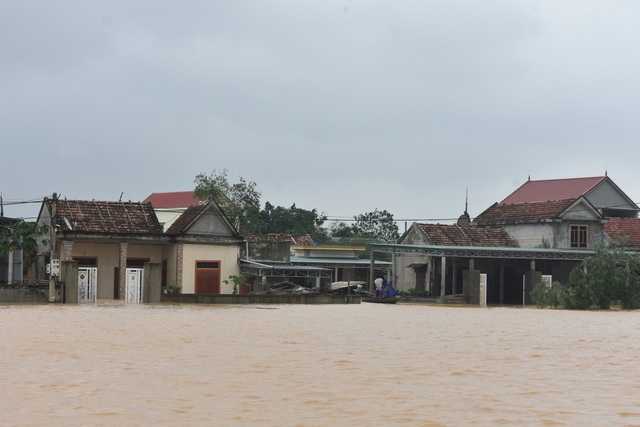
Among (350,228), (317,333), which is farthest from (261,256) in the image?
(350,228)

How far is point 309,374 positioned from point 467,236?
43748 millimetres

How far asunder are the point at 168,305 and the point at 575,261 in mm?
26624

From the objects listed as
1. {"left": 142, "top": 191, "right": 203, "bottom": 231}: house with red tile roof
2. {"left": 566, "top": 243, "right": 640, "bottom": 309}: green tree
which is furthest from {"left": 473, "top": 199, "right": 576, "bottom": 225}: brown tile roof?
{"left": 142, "top": 191, "right": 203, "bottom": 231}: house with red tile roof

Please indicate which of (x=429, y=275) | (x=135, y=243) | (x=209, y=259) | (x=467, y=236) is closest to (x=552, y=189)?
(x=467, y=236)

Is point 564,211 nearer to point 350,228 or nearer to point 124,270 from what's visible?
point 124,270

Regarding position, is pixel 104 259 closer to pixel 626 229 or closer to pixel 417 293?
pixel 417 293

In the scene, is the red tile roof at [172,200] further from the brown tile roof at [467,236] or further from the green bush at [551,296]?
the green bush at [551,296]

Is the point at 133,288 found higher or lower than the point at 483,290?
higher

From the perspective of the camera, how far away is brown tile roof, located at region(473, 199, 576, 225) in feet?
194

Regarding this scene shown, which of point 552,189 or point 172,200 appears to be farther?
point 172,200

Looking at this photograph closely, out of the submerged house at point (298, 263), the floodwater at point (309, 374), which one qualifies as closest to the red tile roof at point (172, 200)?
the submerged house at point (298, 263)

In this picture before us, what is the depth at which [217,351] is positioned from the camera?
20484 mm

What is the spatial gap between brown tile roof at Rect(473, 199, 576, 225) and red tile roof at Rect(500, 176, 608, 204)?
453 centimetres

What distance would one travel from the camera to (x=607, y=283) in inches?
1767
